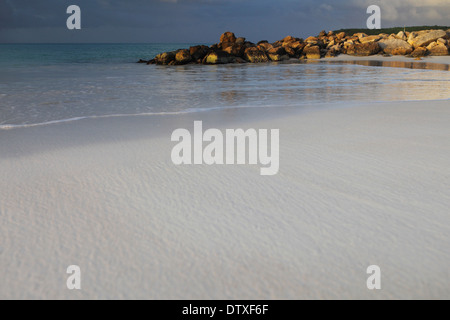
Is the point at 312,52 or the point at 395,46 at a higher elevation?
the point at 395,46

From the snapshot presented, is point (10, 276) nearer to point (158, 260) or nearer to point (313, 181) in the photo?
point (158, 260)

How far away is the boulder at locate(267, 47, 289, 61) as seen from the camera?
3592 centimetres

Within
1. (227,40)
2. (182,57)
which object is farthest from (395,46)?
(182,57)

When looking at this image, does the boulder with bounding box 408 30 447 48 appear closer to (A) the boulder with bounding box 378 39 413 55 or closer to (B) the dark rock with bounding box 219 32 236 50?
(A) the boulder with bounding box 378 39 413 55

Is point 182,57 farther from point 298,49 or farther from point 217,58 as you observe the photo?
point 298,49

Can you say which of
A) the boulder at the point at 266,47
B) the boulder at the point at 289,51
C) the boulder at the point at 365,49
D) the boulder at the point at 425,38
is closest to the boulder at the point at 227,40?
the boulder at the point at 266,47

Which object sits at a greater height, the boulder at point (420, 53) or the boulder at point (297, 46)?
the boulder at point (297, 46)

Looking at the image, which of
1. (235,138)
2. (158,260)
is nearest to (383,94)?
(235,138)

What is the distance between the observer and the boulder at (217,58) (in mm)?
32062

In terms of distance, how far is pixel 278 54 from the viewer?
121ft

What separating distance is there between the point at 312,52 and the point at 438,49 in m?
12.0

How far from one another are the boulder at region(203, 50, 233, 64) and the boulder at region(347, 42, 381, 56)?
51.9ft

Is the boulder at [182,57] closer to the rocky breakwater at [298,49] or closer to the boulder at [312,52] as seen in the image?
the rocky breakwater at [298,49]

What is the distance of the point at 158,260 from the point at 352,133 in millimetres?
3821
